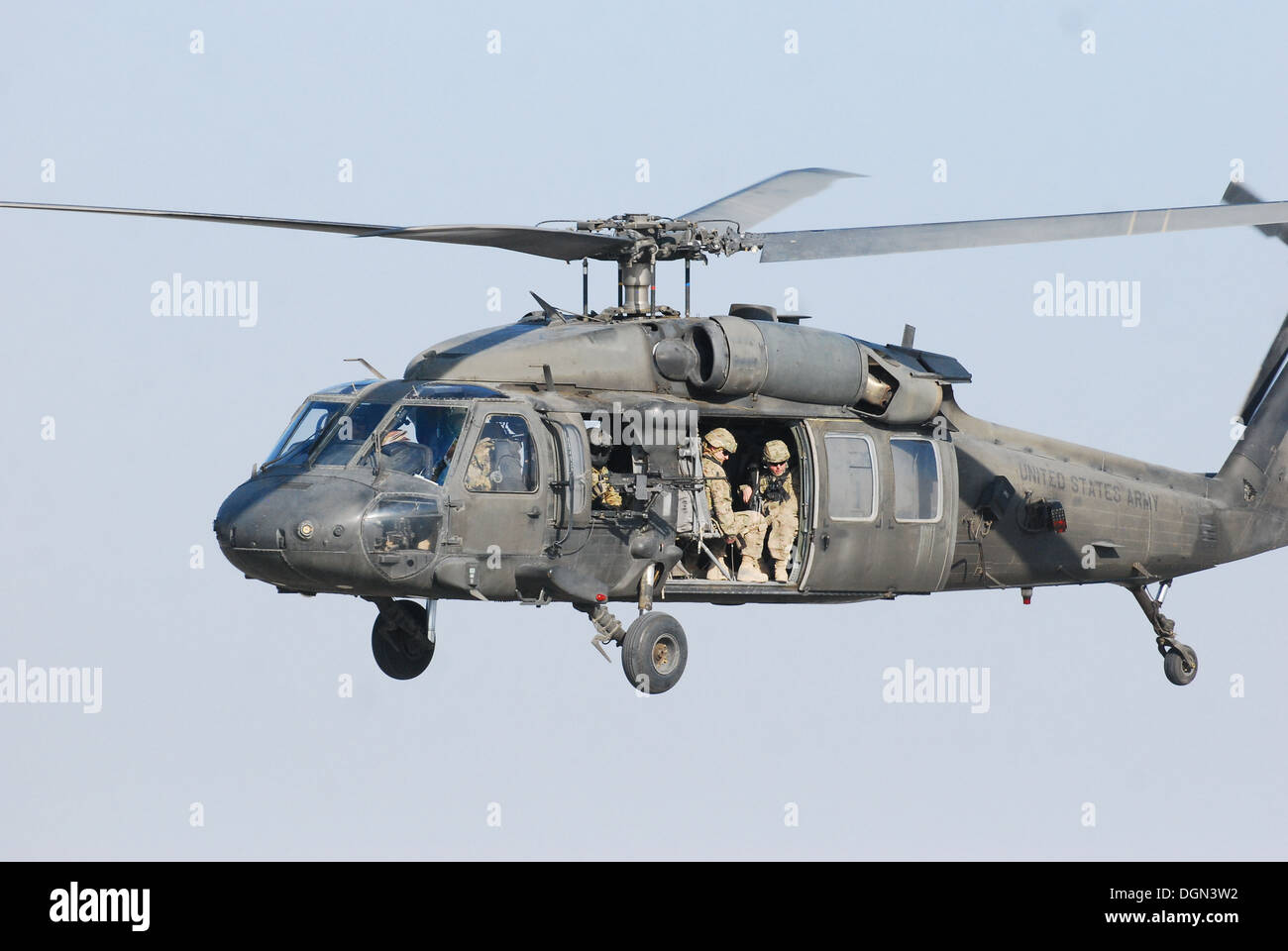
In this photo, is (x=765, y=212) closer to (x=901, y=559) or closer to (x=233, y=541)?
(x=901, y=559)

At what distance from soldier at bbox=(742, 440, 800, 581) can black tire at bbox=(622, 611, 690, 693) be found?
1.37 metres

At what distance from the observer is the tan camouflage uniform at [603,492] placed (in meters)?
16.1

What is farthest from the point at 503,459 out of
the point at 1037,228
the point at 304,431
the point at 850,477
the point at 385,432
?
the point at 1037,228

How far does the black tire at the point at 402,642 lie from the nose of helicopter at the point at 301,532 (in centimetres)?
231

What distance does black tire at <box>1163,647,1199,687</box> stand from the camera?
2077 cm

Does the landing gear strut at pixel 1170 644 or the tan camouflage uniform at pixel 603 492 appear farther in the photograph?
the landing gear strut at pixel 1170 644

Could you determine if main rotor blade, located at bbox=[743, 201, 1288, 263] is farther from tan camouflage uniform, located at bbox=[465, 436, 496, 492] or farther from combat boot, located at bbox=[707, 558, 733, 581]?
tan camouflage uniform, located at bbox=[465, 436, 496, 492]

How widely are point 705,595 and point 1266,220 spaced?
216 inches

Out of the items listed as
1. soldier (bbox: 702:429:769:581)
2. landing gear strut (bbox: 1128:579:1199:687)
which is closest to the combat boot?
soldier (bbox: 702:429:769:581)

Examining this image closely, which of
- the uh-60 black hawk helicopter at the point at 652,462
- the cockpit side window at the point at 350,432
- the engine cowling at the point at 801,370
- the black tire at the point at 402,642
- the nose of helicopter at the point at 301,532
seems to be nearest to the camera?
the nose of helicopter at the point at 301,532

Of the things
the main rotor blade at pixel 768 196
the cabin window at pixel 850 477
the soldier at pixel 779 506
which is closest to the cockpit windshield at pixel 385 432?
the soldier at pixel 779 506

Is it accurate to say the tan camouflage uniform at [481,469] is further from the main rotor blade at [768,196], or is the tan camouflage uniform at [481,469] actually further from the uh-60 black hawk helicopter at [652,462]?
the main rotor blade at [768,196]

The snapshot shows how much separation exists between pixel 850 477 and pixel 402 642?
424cm

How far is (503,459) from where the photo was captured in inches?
600
